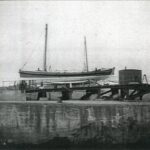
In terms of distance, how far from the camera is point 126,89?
20.8 m

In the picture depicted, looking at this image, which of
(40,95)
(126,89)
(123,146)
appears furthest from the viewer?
(40,95)

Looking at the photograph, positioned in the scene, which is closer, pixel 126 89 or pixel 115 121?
pixel 115 121

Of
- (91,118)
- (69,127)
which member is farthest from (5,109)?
(91,118)

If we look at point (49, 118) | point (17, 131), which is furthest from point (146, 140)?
point (17, 131)

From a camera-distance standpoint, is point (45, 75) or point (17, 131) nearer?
point (17, 131)

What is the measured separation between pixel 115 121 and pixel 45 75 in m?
17.2

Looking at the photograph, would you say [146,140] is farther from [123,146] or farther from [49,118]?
[49,118]

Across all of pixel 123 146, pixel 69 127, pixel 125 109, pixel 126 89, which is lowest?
pixel 123 146

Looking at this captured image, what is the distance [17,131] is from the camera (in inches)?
782

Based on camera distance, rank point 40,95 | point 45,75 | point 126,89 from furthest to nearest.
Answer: point 45,75 → point 40,95 → point 126,89

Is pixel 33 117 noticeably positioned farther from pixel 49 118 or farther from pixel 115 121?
pixel 115 121

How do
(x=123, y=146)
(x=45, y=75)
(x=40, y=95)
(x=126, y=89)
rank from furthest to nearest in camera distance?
(x=45, y=75) → (x=40, y=95) → (x=126, y=89) → (x=123, y=146)

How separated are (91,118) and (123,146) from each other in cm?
291

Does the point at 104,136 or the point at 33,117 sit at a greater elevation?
the point at 33,117
